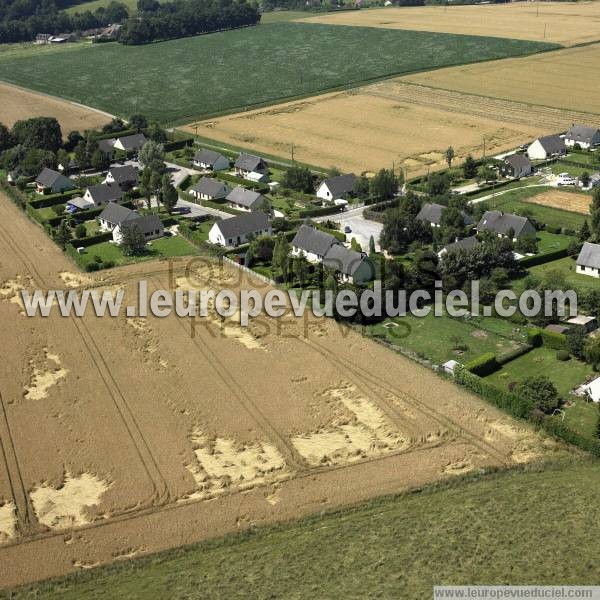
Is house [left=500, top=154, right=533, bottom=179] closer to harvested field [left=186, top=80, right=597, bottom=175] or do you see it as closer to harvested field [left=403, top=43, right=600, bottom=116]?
harvested field [left=186, top=80, right=597, bottom=175]

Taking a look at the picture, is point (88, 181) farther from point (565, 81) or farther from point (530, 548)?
point (565, 81)

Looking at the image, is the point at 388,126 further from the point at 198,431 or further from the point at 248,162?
the point at 198,431

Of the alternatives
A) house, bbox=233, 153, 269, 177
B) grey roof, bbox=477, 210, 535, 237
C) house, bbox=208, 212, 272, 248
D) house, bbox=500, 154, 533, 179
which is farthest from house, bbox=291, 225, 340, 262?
house, bbox=500, 154, 533, 179

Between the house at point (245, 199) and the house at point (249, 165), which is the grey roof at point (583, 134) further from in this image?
the house at point (245, 199)

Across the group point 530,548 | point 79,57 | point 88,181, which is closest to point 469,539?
point 530,548

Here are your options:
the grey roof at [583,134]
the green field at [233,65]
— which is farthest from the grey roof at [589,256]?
the green field at [233,65]
